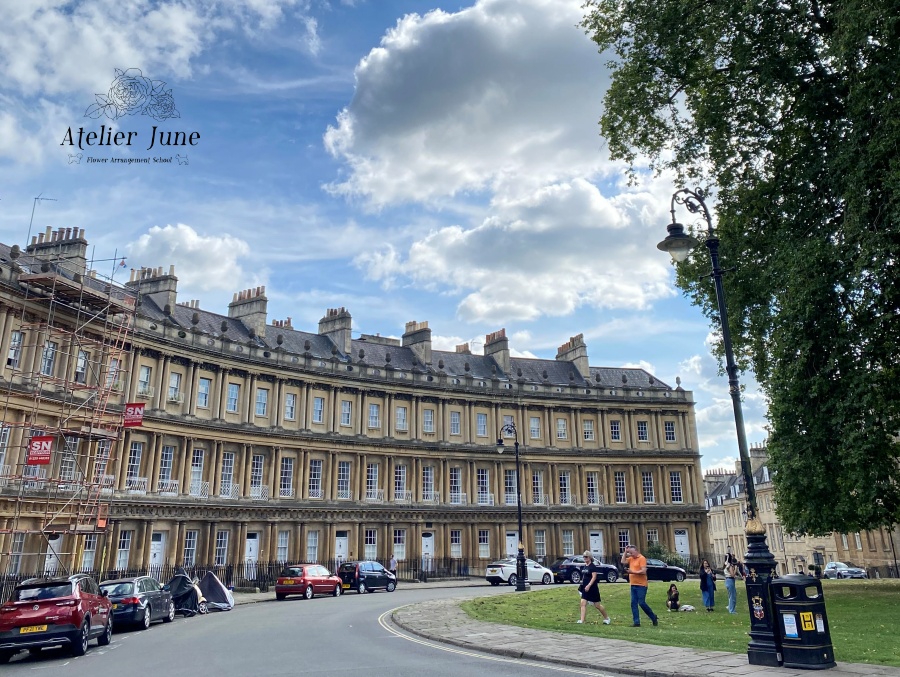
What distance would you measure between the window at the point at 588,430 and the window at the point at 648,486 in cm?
513

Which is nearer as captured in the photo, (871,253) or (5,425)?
(871,253)

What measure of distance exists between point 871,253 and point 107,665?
19253 millimetres

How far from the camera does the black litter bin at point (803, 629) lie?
415 inches

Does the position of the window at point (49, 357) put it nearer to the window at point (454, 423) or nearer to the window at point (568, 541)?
the window at point (454, 423)

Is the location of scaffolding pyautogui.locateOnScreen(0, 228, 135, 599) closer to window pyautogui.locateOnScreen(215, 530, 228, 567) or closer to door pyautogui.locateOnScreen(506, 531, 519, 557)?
window pyautogui.locateOnScreen(215, 530, 228, 567)

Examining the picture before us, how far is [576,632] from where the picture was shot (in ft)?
51.0

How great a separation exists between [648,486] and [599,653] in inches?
1836

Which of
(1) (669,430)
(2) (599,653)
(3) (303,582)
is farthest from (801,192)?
(1) (669,430)

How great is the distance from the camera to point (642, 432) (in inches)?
2288

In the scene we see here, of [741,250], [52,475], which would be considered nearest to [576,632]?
[741,250]

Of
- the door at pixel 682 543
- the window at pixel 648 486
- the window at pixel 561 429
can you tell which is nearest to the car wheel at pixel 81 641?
the window at pixel 561 429

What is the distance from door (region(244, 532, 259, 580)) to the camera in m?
40.0

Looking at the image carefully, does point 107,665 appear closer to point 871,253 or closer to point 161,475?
point 871,253

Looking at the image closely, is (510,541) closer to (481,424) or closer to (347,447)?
(481,424)
